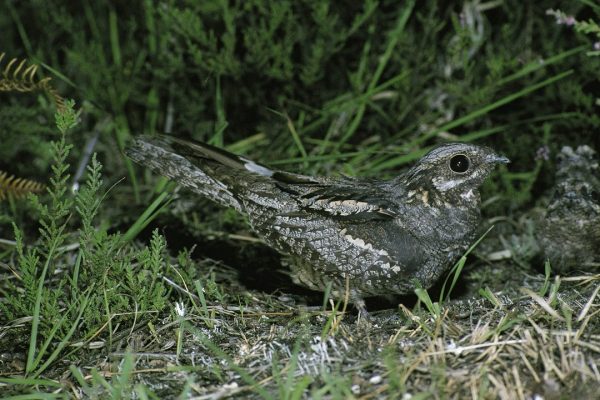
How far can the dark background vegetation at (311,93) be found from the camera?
3977 mm

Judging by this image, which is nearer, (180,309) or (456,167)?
(180,309)

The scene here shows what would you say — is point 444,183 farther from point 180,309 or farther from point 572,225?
point 180,309

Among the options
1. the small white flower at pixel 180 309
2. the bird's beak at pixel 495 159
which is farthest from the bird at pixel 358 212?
the small white flower at pixel 180 309

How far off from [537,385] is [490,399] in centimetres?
20

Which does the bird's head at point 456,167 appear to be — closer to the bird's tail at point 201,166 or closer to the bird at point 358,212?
the bird at point 358,212

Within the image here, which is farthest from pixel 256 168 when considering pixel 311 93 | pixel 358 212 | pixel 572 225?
pixel 572 225

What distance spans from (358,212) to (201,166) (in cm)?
80

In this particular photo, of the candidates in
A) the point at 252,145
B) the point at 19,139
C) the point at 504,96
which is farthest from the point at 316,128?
the point at 19,139

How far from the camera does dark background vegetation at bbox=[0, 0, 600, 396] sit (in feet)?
13.0

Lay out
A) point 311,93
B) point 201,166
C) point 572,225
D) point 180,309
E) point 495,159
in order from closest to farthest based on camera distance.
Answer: point 180,309
point 495,159
point 201,166
point 572,225
point 311,93

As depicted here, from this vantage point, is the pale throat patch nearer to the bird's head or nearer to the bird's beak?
the bird's head

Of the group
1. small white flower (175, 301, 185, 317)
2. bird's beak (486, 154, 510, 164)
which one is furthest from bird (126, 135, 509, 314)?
small white flower (175, 301, 185, 317)

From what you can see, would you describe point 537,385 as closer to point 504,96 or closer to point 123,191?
point 504,96

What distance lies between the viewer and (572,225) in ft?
11.5
